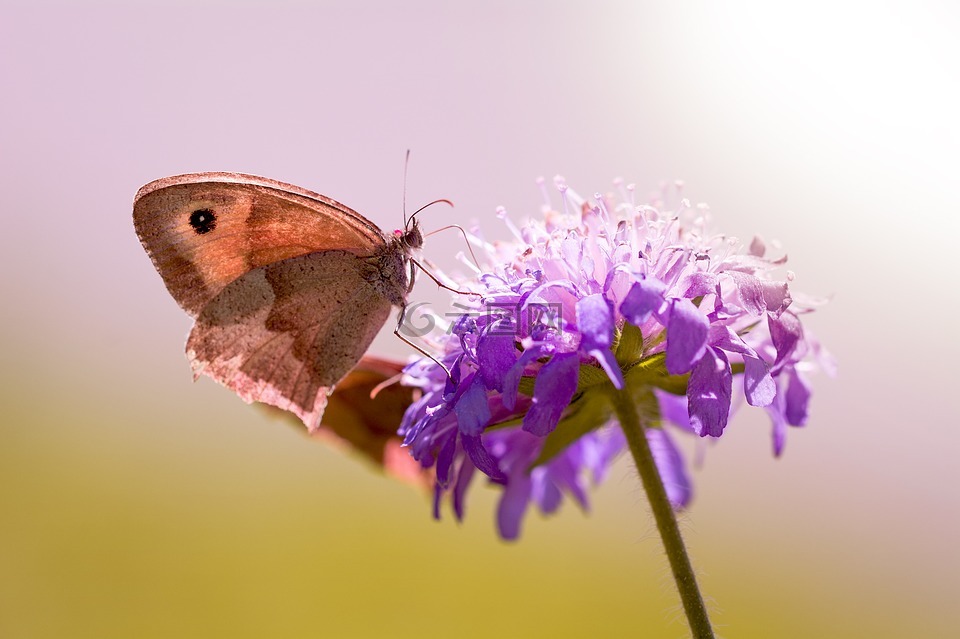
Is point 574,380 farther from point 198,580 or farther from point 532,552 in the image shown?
point 532,552

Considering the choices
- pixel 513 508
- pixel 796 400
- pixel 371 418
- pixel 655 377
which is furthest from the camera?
pixel 513 508

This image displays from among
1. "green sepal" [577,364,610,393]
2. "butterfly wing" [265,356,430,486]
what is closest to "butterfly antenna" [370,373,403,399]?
"butterfly wing" [265,356,430,486]

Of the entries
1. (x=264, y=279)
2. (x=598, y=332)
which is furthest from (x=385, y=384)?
(x=598, y=332)

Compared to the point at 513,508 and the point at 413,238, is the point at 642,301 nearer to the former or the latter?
the point at 413,238

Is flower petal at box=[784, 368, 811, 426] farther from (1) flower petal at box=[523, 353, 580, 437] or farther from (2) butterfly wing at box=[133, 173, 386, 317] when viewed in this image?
(2) butterfly wing at box=[133, 173, 386, 317]

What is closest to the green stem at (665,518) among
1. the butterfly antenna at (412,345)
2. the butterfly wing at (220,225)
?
the butterfly antenna at (412,345)

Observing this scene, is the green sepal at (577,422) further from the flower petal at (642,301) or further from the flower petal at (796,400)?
the flower petal at (796,400)

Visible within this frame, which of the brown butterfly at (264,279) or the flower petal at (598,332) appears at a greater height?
the brown butterfly at (264,279)
